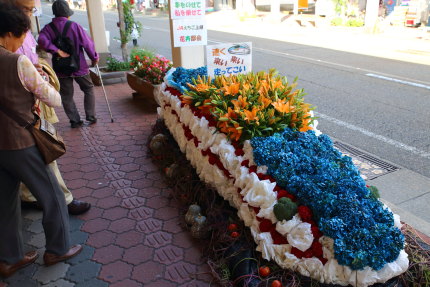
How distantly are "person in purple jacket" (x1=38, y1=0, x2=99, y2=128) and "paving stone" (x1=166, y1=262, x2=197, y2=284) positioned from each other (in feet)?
12.7

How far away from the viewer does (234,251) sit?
9.32ft

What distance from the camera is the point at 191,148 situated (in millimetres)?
3967

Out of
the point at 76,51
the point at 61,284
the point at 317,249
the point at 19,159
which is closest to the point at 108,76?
the point at 76,51

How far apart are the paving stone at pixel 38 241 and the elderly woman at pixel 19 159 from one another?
0.70ft

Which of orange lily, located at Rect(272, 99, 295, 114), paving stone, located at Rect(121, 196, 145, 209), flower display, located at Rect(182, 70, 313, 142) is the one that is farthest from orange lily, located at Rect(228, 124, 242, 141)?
paving stone, located at Rect(121, 196, 145, 209)

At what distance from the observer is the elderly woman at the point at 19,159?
2.43 meters

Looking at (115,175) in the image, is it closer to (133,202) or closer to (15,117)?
(133,202)

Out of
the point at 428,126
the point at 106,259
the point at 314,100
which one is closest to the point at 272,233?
the point at 106,259

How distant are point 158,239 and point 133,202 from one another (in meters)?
0.73

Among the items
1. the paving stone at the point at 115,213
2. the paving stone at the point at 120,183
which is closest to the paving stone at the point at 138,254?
the paving stone at the point at 115,213

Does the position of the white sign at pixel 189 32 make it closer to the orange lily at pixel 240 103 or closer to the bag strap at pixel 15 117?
the orange lily at pixel 240 103

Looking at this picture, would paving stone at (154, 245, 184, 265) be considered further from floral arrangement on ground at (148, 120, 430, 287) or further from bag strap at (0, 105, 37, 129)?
bag strap at (0, 105, 37, 129)

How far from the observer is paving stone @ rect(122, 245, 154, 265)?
3.05m

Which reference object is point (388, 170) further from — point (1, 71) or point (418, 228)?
point (1, 71)
